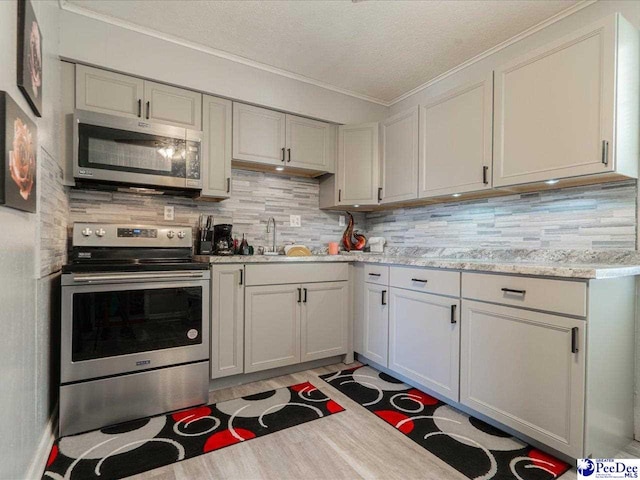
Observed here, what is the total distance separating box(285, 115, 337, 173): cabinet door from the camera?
A: 2842 mm

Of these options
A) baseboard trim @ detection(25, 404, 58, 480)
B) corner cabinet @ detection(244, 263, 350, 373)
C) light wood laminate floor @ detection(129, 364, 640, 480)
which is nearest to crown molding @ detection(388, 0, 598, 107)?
corner cabinet @ detection(244, 263, 350, 373)

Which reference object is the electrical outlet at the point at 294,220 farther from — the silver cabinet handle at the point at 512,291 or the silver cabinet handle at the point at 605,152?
the silver cabinet handle at the point at 605,152

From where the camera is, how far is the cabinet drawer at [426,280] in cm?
196

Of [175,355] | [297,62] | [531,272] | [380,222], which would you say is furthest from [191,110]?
[531,272]

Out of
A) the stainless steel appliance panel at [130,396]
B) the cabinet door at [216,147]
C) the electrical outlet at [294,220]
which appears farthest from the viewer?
the electrical outlet at [294,220]

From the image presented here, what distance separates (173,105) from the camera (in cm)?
235

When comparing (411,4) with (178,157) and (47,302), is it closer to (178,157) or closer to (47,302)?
(178,157)

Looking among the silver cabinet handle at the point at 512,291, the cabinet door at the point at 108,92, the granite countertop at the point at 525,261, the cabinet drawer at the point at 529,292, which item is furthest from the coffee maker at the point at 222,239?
the silver cabinet handle at the point at 512,291

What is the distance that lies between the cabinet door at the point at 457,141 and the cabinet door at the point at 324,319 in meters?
1.06

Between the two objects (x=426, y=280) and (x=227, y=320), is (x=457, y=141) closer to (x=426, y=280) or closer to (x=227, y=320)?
(x=426, y=280)

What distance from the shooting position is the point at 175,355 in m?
1.99

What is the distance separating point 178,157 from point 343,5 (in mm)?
1442

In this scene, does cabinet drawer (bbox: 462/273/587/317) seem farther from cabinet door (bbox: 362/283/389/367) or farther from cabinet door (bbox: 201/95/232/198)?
cabinet door (bbox: 201/95/232/198)

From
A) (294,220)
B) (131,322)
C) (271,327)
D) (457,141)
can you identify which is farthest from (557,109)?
(131,322)
